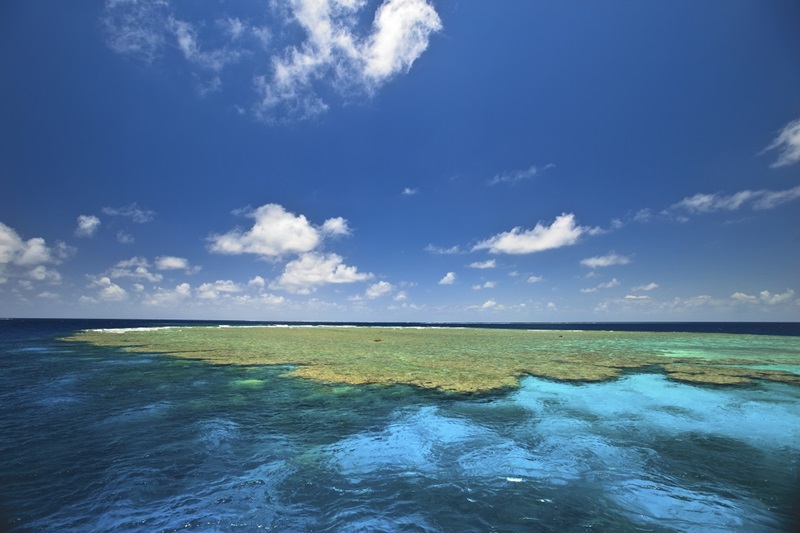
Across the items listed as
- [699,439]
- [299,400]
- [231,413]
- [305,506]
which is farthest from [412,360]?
[305,506]

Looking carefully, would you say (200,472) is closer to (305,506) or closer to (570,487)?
(305,506)

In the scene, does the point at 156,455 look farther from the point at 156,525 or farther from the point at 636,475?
the point at 636,475

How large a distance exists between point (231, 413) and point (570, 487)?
1569 centimetres

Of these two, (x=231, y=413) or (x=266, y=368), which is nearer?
(x=231, y=413)

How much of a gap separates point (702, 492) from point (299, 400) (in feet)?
59.3

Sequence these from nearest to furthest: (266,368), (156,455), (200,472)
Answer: (200,472) → (156,455) → (266,368)

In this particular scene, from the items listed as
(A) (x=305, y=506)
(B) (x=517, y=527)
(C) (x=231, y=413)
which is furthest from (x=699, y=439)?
(C) (x=231, y=413)

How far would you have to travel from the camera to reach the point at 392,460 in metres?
12.8

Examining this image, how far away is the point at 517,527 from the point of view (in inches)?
347

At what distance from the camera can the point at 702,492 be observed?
34.7 ft

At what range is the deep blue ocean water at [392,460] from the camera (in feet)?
30.3

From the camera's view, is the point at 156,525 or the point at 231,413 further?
the point at 231,413

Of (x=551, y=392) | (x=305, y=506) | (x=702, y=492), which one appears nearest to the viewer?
(x=305, y=506)

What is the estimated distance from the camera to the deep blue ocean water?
30.3 feet
